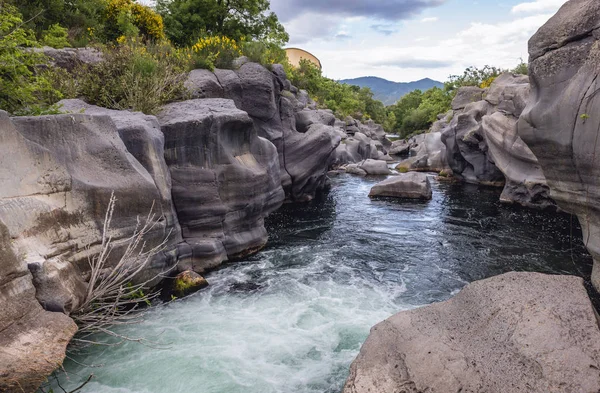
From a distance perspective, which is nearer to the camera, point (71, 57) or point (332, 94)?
point (71, 57)

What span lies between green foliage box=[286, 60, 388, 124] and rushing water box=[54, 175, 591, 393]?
17.1 m

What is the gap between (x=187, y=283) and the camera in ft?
31.9

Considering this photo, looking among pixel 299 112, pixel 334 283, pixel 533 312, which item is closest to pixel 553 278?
pixel 533 312

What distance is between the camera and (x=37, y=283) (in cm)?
577

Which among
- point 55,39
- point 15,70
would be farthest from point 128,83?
point 15,70

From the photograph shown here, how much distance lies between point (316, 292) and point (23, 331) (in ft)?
20.4

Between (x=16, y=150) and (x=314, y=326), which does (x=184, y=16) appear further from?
(x=314, y=326)

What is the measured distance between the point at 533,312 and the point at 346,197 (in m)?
17.0

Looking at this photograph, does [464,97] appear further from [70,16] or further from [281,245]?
[70,16]

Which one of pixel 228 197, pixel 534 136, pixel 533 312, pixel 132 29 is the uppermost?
pixel 132 29

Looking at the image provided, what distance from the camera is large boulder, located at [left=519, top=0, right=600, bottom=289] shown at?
7520 mm

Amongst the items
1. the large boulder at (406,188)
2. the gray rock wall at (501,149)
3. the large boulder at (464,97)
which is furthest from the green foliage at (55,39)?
the large boulder at (464,97)

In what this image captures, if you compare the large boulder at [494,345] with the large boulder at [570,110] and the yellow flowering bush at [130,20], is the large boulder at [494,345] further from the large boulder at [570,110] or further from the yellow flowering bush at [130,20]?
the yellow flowering bush at [130,20]

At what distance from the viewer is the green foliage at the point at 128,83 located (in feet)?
36.9
